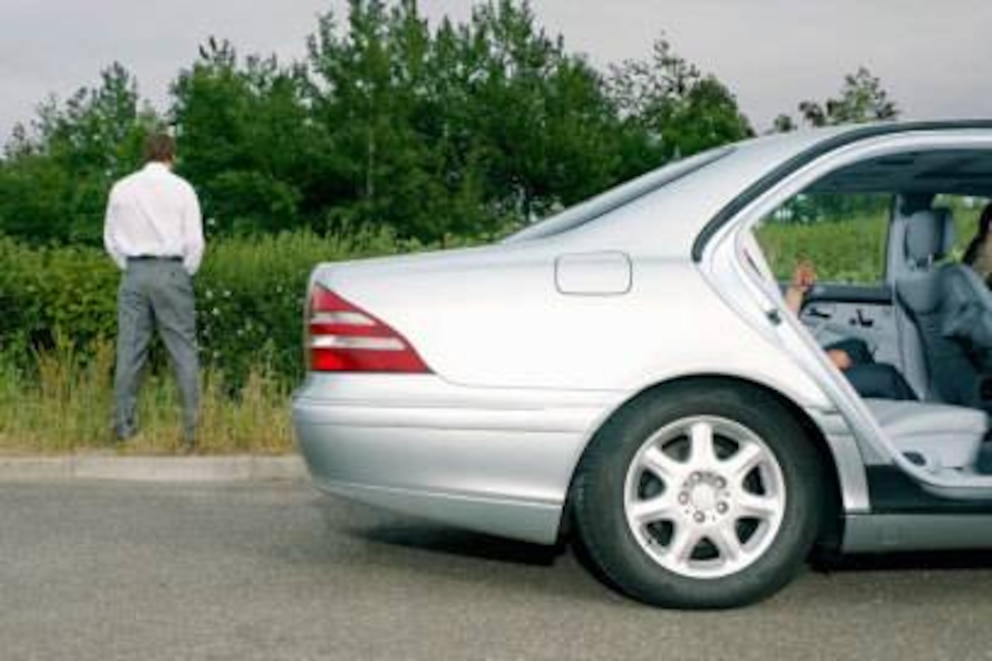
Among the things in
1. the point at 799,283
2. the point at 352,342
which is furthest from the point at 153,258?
the point at 352,342

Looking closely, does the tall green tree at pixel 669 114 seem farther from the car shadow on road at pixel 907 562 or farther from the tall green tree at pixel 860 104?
the car shadow on road at pixel 907 562

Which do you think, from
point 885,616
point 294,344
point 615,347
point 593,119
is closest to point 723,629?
point 885,616

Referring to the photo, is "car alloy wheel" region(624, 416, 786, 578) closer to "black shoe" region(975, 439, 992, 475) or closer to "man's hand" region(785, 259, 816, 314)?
"black shoe" region(975, 439, 992, 475)

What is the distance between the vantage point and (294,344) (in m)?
11.0

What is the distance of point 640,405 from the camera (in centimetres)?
513

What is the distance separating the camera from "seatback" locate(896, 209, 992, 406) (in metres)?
6.10

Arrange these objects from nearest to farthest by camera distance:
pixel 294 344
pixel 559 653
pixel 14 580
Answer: pixel 559 653 < pixel 14 580 < pixel 294 344

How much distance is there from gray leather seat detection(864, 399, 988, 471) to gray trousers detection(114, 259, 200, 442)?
180 inches

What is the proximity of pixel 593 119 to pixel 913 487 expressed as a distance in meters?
49.0

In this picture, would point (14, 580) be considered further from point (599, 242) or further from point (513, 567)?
point (599, 242)

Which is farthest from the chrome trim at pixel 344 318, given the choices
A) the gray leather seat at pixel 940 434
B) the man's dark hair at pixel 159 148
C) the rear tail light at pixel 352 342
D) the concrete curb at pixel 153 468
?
the man's dark hair at pixel 159 148

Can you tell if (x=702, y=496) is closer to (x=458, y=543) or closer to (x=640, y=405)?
(x=640, y=405)

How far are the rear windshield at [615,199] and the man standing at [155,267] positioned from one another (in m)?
3.56

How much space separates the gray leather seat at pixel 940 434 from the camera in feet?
18.4
